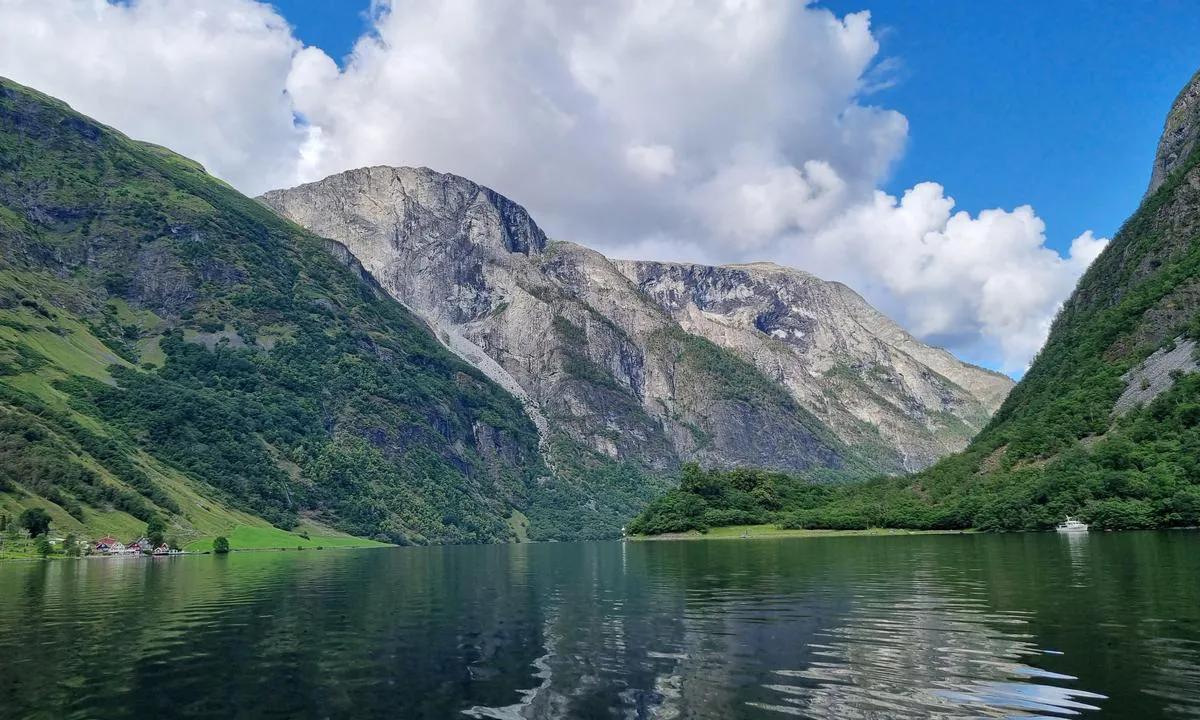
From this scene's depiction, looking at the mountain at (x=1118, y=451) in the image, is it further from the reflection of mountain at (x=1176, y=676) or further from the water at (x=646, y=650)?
the reflection of mountain at (x=1176, y=676)

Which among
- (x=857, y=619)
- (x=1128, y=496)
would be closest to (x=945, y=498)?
(x=1128, y=496)

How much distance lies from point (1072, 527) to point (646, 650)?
13220 cm

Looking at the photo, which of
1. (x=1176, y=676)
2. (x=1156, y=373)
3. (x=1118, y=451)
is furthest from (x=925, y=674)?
(x=1156, y=373)

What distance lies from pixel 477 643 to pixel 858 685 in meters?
19.7

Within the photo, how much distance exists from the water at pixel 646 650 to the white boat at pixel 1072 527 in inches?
2981

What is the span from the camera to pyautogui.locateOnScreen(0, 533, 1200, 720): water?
82.4ft

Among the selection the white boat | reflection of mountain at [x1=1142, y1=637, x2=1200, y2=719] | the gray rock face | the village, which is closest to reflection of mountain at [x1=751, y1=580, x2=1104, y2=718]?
reflection of mountain at [x1=1142, y1=637, x2=1200, y2=719]

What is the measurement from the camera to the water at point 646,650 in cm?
2512

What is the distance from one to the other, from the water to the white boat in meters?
75.7

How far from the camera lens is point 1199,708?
2167 centimetres

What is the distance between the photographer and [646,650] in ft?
118

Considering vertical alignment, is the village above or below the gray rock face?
below

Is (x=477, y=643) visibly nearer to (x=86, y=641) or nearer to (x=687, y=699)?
(x=687, y=699)

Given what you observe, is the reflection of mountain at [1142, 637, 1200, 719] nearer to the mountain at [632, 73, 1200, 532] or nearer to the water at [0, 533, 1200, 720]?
the water at [0, 533, 1200, 720]
